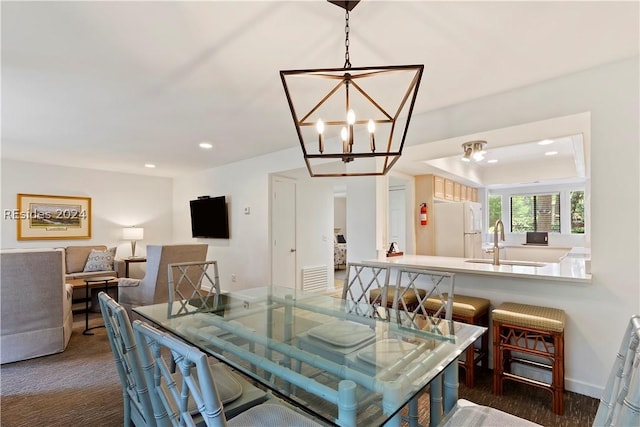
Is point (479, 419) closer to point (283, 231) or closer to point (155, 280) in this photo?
point (155, 280)

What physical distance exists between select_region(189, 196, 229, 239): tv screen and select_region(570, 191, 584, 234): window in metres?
6.57

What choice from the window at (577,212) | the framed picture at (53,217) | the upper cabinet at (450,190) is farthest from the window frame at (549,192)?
the framed picture at (53,217)

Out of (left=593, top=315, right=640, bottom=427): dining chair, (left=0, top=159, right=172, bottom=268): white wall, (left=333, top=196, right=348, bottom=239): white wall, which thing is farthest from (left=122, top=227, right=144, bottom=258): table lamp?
(left=593, top=315, right=640, bottom=427): dining chair

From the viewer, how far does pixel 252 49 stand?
1.99 m

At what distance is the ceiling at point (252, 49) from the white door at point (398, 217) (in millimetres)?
2132

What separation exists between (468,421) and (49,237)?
679 centimetres

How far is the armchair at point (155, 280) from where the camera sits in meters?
3.71

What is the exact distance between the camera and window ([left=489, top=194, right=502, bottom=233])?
698 cm

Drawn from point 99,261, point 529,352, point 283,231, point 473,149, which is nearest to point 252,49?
point 473,149

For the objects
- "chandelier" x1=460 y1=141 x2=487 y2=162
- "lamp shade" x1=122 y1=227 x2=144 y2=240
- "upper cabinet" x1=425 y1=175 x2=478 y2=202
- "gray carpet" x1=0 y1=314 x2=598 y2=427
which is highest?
"chandelier" x1=460 y1=141 x2=487 y2=162

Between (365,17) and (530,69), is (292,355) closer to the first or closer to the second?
(365,17)

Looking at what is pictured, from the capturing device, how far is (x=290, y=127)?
361 centimetres

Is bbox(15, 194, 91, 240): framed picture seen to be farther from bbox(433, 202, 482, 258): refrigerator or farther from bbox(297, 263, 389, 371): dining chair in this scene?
bbox(433, 202, 482, 258): refrigerator

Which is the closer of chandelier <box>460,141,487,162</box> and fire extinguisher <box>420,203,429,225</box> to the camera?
chandelier <box>460,141,487,162</box>
